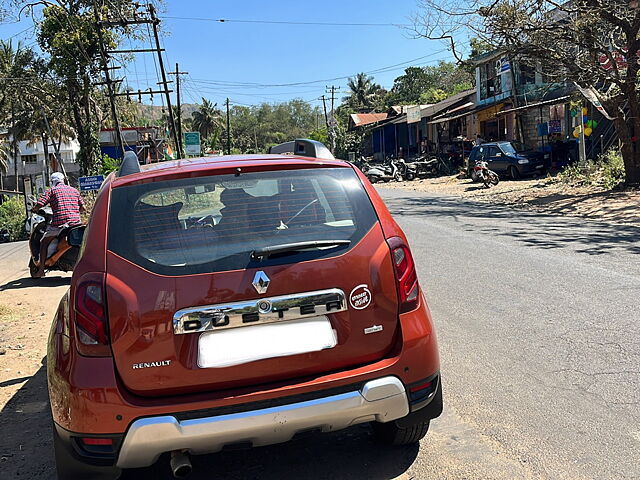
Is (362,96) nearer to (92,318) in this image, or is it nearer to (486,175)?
(486,175)

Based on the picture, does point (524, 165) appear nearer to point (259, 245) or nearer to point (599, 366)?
point (599, 366)

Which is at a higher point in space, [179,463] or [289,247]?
[289,247]

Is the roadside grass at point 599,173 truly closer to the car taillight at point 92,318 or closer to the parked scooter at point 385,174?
the parked scooter at point 385,174

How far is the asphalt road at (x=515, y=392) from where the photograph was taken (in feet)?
10.9

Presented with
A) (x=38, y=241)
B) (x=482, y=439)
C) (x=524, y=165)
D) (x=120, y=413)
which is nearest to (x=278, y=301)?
(x=120, y=413)

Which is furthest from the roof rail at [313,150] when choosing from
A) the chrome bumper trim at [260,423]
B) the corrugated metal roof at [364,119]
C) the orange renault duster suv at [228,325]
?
the corrugated metal roof at [364,119]

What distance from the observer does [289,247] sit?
2.96m

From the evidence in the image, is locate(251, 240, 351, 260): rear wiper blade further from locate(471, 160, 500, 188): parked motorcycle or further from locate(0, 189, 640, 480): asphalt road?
locate(471, 160, 500, 188): parked motorcycle

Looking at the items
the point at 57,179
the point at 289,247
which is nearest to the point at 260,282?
the point at 289,247

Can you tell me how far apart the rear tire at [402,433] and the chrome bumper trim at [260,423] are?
0.40 meters

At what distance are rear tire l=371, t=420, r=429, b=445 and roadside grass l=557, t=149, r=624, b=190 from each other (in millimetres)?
16769

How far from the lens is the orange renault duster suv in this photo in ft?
9.05

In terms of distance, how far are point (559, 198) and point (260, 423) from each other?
17.4m

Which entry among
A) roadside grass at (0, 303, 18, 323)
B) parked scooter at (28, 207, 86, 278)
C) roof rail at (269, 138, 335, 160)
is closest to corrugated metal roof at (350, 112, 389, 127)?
parked scooter at (28, 207, 86, 278)
